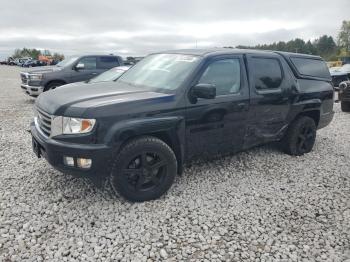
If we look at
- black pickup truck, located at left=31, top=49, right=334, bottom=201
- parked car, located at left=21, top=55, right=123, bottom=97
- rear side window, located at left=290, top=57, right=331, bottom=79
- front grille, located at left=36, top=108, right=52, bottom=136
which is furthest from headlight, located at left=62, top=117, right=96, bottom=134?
parked car, located at left=21, top=55, right=123, bottom=97

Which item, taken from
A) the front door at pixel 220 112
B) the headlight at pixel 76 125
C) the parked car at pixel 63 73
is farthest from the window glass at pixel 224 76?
the parked car at pixel 63 73

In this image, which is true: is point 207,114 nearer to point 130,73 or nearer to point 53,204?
point 130,73

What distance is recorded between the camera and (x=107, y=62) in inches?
481

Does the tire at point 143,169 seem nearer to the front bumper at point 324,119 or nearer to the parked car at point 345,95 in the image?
the front bumper at point 324,119

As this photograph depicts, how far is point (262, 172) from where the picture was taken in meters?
4.88

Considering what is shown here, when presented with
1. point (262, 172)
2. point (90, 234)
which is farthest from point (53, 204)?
point (262, 172)

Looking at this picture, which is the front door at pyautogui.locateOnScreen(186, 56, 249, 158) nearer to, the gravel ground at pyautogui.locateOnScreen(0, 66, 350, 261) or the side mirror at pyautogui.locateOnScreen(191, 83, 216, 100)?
the side mirror at pyautogui.locateOnScreen(191, 83, 216, 100)

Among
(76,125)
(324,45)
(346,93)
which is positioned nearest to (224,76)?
(76,125)

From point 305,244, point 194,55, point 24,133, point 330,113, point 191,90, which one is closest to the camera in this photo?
point 305,244

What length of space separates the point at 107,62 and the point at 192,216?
9.70 metres

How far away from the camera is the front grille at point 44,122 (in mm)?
3602

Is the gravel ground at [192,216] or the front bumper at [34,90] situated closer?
the gravel ground at [192,216]

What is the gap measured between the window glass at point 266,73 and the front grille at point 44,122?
279 centimetres

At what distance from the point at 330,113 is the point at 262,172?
2252 mm
